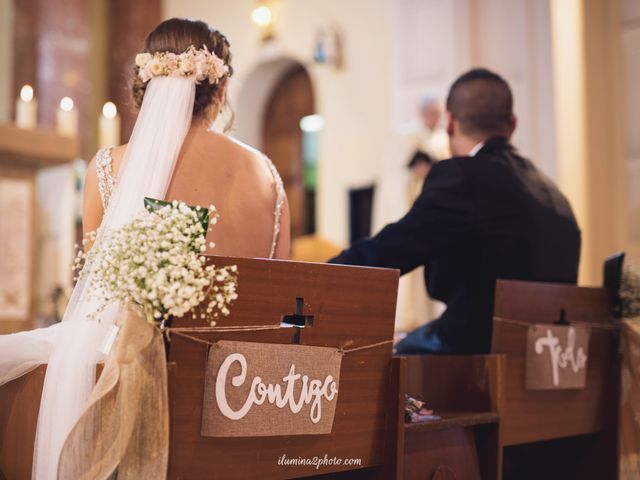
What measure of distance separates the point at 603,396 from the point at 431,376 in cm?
78

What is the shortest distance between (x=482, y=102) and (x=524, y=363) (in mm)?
1194

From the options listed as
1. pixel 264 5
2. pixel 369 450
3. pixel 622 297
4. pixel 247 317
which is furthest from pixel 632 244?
pixel 264 5

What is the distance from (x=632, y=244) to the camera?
205 inches

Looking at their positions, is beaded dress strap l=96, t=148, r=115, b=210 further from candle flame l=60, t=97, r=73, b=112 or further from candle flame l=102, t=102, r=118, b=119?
candle flame l=60, t=97, r=73, b=112

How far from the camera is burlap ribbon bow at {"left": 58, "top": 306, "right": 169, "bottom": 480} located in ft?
5.44

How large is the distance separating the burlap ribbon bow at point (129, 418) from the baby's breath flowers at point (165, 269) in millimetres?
53

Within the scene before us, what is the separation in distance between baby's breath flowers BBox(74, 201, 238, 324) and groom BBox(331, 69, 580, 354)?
1.17 metres

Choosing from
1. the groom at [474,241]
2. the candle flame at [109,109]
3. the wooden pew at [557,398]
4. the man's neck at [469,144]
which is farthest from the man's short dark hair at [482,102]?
the candle flame at [109,109]

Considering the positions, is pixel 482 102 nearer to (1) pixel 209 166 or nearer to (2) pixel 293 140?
(1) pixel 209 166

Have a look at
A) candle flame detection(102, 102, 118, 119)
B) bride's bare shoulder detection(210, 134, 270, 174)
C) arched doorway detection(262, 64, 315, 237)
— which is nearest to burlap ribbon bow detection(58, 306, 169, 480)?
bride's bare shoulder detection(210, 134, 270, 174)

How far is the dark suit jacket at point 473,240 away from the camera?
2.99m

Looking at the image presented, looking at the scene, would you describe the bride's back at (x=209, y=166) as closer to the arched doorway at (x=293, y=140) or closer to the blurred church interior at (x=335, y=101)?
the blurred church interior at (x=335, y=101)

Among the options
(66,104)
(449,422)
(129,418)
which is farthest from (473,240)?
(66,104)

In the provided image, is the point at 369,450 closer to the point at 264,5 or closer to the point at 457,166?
the point at 457,166
